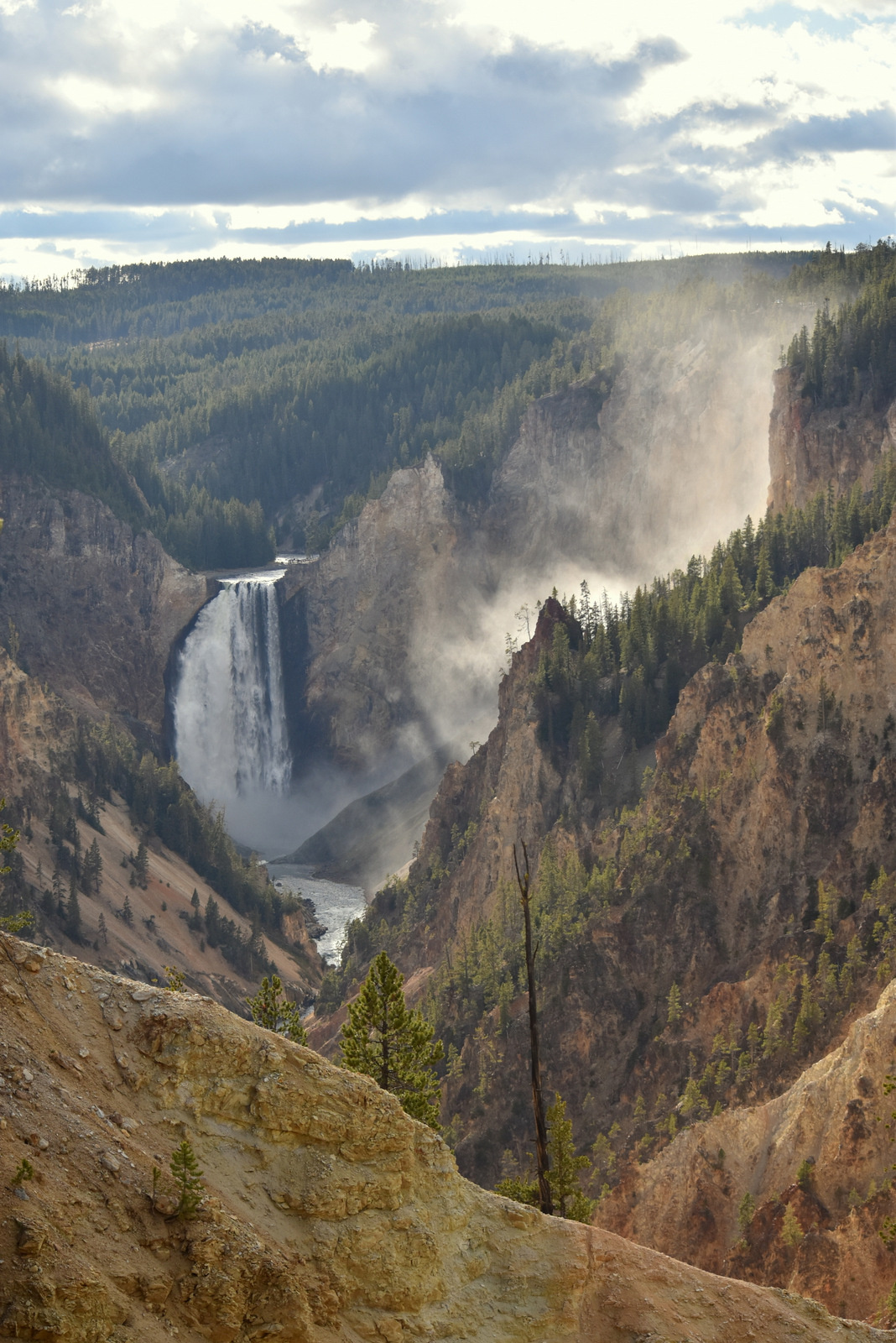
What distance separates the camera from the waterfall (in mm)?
140375

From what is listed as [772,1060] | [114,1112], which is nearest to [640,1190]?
[772,1060]

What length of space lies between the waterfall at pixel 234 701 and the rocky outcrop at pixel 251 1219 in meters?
119

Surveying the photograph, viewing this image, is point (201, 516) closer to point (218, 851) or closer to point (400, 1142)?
point (218, 851)

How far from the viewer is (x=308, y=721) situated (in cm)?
14612

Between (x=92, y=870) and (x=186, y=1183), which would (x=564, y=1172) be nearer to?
(x=186, y=1183)

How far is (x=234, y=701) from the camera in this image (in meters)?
142

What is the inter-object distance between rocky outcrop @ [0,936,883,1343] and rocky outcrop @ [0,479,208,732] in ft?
371

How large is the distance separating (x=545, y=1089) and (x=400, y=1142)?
36.7 metres

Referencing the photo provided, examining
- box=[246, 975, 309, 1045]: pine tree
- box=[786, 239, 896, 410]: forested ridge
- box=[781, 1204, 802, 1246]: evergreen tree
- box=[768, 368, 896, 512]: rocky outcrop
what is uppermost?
box=[786, 239, 896, 410]: forested ridge

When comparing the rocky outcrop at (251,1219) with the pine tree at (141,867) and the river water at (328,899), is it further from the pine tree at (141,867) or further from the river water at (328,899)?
the river water at (328,899)

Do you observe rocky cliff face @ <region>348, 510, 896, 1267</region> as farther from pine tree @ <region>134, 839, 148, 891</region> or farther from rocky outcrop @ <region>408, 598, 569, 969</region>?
pine tree @ <region>134, 839, 148, 891</region>

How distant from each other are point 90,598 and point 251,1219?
127 meters

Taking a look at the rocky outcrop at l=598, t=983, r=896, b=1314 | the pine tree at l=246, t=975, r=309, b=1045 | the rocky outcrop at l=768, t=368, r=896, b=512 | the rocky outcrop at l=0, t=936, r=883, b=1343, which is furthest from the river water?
the rocky outcrop at l=0, t=936, r=883, b=1343

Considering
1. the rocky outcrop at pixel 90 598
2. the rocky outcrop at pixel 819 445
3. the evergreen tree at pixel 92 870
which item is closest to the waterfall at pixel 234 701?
the rocky outcrop at pixel 90 598
